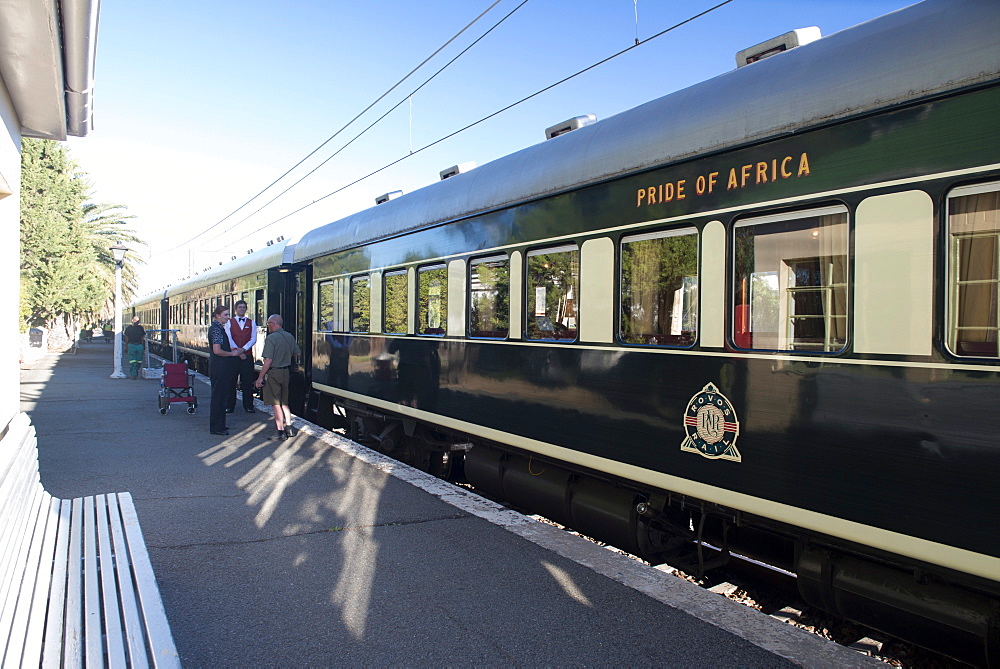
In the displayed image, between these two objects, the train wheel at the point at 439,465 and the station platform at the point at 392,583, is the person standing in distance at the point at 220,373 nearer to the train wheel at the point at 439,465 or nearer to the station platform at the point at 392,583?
the station platform at the point at 392,583

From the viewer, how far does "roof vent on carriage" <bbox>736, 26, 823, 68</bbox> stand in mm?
3996

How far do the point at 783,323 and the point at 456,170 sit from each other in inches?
183

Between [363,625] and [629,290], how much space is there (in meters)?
2.51

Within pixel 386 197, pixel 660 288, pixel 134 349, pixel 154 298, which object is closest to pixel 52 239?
pixel 154 298

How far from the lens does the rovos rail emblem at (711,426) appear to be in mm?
3824

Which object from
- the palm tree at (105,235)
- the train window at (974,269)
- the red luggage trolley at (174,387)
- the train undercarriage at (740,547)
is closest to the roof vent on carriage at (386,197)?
the train undercarriage at (740,547)

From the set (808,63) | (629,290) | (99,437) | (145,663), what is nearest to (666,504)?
(629,290)

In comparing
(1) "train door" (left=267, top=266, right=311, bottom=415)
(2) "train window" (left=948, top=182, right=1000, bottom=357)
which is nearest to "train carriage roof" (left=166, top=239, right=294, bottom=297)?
(1) "train door" (left=267, top=266, right=311, bottom=415)

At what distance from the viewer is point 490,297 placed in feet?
19.8

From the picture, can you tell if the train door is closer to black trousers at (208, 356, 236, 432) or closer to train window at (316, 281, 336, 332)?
train window at (316, 281, 336, 332)

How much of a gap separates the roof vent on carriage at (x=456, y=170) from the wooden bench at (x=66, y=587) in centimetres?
449

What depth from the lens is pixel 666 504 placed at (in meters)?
4.60

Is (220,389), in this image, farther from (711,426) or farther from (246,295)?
(711,426)

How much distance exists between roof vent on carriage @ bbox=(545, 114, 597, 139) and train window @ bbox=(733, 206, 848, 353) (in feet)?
7.35
